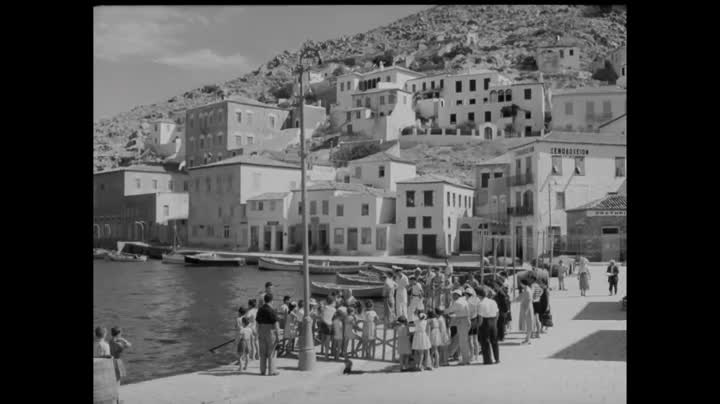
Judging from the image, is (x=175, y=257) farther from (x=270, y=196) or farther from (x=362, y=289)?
(x=362, y=289)

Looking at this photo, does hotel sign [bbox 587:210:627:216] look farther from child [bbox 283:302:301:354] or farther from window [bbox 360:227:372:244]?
child [bbox 283:302:301:354]

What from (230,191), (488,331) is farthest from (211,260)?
(488,331)

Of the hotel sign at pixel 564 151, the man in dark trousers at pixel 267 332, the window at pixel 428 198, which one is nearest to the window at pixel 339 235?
the window at pixel 428 198

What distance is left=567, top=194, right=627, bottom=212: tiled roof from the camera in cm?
2799

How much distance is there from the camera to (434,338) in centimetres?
889

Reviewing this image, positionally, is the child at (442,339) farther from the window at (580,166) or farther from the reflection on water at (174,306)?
the window at (580,166)

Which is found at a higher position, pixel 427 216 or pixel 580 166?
pixel 580 166

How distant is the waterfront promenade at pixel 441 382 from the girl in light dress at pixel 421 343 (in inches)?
9.5

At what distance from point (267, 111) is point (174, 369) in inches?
1794

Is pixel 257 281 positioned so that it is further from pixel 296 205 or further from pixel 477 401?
pixel 477 401

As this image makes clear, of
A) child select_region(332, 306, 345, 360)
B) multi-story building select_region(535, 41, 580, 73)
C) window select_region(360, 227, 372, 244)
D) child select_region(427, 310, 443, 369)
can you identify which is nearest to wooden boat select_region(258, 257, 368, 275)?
window select_region(360, 227, 372, 244)

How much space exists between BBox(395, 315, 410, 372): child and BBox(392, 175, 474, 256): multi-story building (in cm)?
2566

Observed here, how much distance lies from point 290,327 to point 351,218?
1025 inches

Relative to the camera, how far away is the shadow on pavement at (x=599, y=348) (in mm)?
9219
